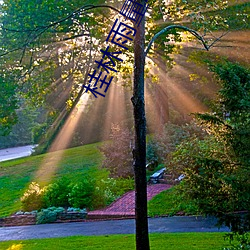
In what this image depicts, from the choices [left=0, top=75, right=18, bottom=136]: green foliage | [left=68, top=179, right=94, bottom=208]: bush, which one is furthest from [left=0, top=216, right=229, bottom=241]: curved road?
[left=0, top=75, right=18, bottom=136]: green foliage

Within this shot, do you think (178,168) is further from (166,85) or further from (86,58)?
(166,85)

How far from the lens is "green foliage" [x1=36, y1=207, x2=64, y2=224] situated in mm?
9930

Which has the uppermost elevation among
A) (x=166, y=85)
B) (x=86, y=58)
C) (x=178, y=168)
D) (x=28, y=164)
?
(x=86, y=58)

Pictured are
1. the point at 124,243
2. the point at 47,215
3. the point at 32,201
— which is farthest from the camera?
the point at 32,201

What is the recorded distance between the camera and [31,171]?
19.7m

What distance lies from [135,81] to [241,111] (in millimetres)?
1490

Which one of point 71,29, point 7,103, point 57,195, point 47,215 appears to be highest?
point 71,29

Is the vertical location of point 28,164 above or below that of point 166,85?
below

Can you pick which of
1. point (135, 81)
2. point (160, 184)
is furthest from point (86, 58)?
point (135, 81)

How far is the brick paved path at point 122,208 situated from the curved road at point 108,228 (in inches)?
12.1

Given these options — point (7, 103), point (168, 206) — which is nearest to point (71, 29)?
point (7, 103)

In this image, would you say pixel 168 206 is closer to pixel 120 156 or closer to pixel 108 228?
pixel 108 228

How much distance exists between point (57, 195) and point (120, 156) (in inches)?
147

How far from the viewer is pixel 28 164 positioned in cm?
2208
